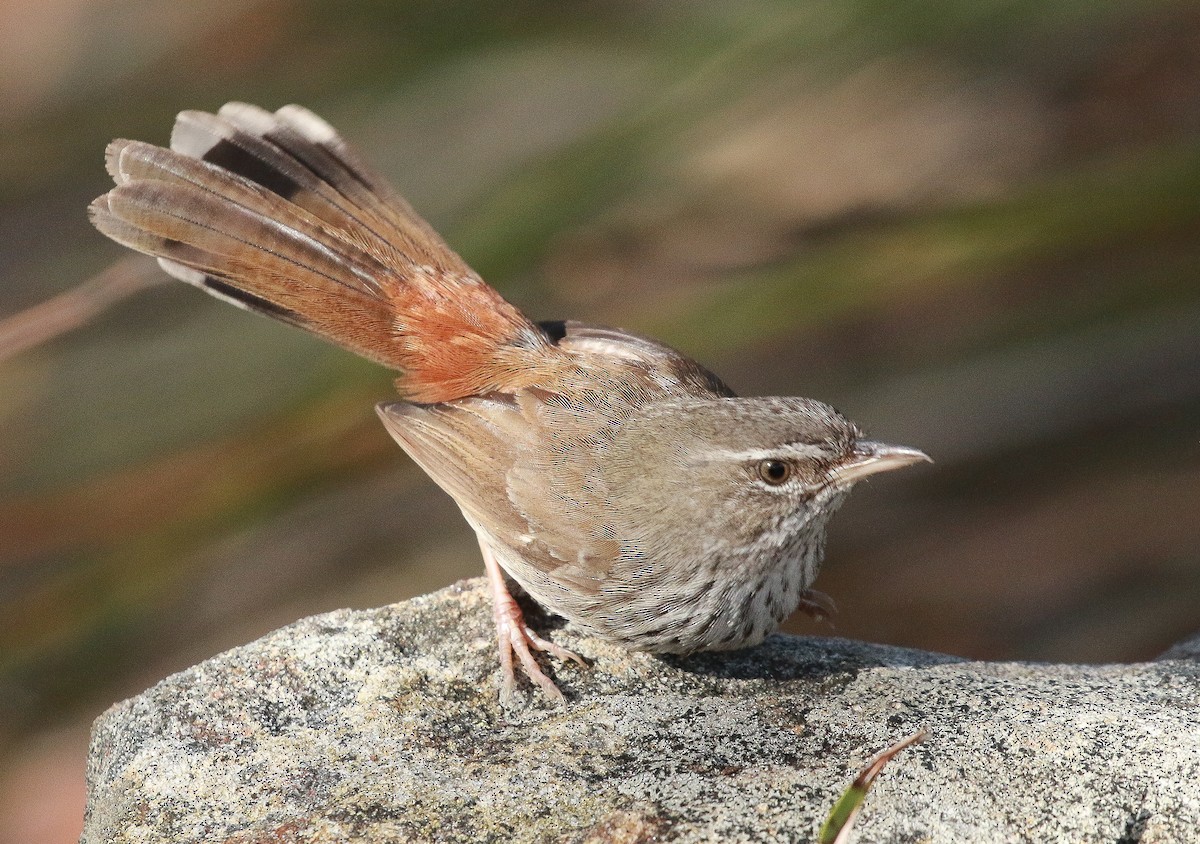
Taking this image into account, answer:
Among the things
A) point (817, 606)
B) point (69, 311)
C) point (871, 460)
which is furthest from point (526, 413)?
point (69, 311)

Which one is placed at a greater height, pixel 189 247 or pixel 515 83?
pixel 515 83

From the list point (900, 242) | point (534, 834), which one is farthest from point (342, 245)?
point (900, 242)

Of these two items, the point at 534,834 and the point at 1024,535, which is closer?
the point at 534,834

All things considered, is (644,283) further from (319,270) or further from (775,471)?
(775,471)

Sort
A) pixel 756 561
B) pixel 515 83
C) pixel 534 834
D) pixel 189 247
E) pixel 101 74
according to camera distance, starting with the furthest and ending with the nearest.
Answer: pixel 515 83
pixel 101 74
pixel 189 247
pixel 756 561
pixel 534 834

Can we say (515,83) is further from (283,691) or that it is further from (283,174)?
(283,691)

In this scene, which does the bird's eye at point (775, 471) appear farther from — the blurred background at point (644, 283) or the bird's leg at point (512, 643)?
the blurred background at point (644, 283)
